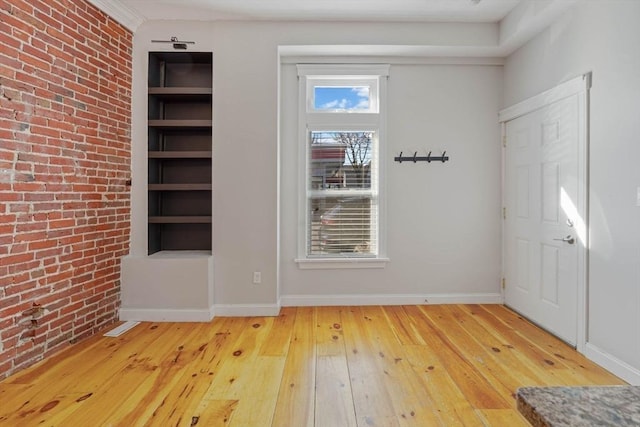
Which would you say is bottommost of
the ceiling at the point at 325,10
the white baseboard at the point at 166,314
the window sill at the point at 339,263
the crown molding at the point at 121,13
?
the white baseboard at the point at 166,314

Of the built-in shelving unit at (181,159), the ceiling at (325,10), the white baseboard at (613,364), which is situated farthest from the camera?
the built-in shelving unit at (181,159)

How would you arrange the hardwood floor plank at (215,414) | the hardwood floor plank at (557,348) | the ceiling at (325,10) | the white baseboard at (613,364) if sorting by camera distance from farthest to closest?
the ceiling at (325,10) < the hardwood floor plank at (557,348) < the white baseboard at (613,364) < the hardwood floor plank at (215,414)

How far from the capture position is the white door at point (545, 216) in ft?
9.02

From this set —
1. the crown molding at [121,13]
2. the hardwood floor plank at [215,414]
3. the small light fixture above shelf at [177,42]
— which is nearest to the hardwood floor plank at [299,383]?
the hardwood floor plank at [215,414]

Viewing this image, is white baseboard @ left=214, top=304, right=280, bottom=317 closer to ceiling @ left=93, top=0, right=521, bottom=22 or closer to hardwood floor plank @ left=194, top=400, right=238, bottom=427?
hardwood floor plank @ left=194, top=400, right=238, bottom=427

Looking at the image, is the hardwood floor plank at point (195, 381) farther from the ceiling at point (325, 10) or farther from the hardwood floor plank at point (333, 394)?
the ceiling at point (325, 10)

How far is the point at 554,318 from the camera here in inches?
118

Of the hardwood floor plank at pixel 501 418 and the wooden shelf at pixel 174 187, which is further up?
the wooden shelf at pixel 174 187

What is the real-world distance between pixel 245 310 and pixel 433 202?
2.36 meters

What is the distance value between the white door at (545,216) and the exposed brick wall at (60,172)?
4.01 m

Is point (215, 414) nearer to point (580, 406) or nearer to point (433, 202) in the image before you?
point (580, 406)

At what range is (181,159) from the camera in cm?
373

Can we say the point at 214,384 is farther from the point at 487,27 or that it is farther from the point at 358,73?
the point at 487,27

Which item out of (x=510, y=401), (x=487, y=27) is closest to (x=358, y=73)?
(x=487, y=27)
